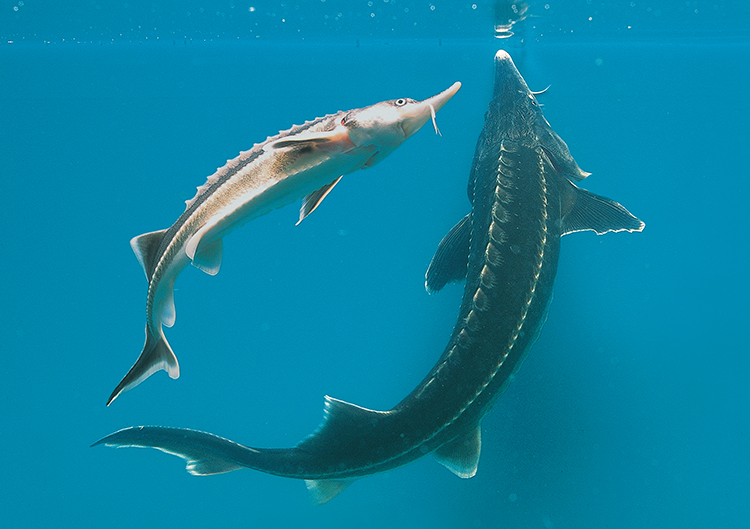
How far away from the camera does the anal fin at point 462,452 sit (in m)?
1.75

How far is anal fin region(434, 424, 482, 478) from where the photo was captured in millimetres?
1747

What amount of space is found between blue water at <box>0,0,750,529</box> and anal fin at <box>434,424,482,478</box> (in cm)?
111

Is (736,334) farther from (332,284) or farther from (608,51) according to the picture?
(332,284)

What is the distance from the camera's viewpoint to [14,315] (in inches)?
127

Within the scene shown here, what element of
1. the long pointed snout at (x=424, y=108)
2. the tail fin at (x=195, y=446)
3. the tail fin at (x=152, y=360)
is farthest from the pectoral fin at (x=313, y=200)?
the tail fin at (x=195, y=446)

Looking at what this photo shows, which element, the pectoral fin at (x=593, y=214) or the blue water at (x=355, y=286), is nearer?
the pectoral fin at (x=593, y=214)

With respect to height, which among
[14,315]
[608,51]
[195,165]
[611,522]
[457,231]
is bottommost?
[611,522]

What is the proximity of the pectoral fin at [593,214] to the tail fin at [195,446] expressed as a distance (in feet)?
5.67

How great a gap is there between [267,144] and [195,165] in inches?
88.6

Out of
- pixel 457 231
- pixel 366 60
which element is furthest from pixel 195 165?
pixel 457 231

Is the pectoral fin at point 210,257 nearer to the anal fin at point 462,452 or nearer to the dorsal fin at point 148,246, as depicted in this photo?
the dorsal fin at point 148,246

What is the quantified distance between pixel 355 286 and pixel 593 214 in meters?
1.50

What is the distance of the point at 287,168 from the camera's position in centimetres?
111

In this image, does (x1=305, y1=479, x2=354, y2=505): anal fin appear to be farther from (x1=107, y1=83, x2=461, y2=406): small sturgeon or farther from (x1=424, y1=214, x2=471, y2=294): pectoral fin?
(x1=424, y1=214, x2=471, y2=294): pectoral fin
